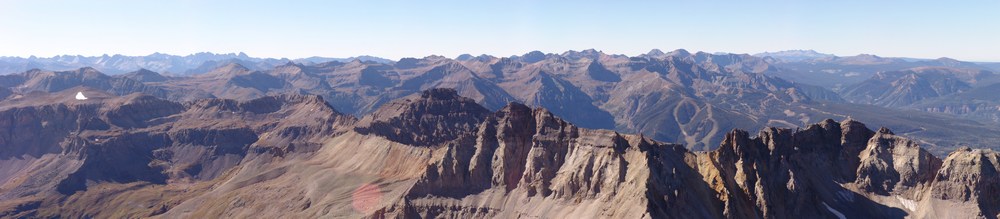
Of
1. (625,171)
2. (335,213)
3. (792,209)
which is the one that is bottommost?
(335,213)

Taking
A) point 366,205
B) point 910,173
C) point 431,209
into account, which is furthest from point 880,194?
point 366,205

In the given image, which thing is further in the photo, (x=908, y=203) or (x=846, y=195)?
(x=846, y=195)

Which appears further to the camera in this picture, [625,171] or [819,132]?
[819,132]

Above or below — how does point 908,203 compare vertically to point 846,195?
below

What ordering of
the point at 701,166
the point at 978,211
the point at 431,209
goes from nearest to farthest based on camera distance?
1. the point at 978,211
2. the point at 701,166
3. the point at 431,209

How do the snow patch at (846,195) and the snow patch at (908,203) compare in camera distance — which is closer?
the snow patch at (908,203)

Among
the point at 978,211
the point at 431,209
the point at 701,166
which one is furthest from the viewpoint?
the point at 431,209

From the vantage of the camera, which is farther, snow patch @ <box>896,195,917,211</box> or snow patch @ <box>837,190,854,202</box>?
snow patch @ <box>837,190,854,202</box>

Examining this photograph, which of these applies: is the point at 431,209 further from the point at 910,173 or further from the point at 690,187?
the point at 910,173

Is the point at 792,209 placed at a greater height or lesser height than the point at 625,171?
lesser
